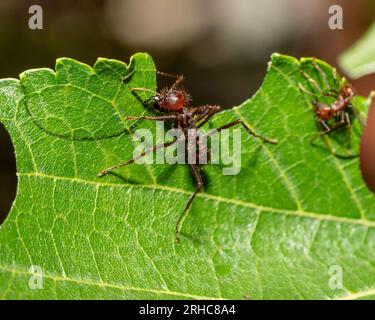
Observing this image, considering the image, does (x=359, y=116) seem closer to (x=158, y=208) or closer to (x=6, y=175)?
(x=158, y=208)

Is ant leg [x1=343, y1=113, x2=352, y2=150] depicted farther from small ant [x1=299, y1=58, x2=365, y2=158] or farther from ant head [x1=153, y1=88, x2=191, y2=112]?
ant head [x1=153, y1=88, x2=191, y2=112]

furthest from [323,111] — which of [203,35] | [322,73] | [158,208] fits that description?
[203,35]

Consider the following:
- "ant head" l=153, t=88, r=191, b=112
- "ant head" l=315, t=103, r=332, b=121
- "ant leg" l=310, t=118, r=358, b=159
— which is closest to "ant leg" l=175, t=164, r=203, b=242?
"ant head" l=153, t=88, r=191, b=112

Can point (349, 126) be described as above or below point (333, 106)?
below

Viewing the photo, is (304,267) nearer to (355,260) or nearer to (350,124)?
(355,260)

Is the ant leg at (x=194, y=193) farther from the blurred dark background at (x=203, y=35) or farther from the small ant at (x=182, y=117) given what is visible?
the blurred dark background at (x=203, y=35)
